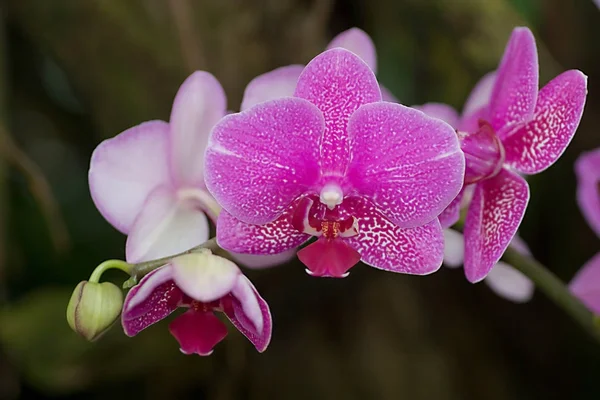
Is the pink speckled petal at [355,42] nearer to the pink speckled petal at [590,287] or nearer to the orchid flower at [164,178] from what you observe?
the orchid flower at [164,178]

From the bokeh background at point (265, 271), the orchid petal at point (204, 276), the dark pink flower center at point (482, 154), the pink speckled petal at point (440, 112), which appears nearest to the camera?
the orchid petal at point (204, 276)

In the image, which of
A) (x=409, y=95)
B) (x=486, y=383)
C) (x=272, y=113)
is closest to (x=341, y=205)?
(x=272, y=113)

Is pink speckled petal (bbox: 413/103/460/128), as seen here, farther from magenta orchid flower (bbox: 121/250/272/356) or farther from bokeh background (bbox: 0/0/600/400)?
magenta orchid flower (bbox: 121/250/272/356)

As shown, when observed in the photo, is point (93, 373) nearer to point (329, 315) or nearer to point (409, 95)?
point (329, 315)

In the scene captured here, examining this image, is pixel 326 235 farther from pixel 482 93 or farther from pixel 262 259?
pixel 482 93

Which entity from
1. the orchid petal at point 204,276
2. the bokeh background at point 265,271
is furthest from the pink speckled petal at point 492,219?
the bokeh background at point 265,271

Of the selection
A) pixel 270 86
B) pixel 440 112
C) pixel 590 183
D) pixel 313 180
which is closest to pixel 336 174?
pixel 313 180

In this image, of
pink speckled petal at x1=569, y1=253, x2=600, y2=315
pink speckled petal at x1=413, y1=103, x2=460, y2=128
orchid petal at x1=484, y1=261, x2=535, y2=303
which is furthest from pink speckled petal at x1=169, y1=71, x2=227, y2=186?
pink speckled petal at x1=569, y1=253, x2=600, y2=315
